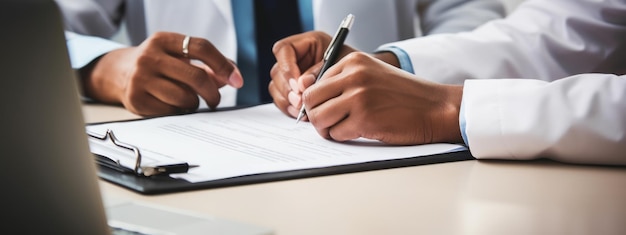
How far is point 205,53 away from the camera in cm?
112

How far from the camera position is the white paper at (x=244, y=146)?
0.74 m

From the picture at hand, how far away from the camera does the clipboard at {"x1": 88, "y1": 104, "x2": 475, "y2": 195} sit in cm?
65

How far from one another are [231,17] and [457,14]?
472 mm

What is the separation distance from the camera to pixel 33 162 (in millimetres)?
347

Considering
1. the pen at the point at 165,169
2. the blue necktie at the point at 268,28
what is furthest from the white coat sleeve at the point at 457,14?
the pen at the point at 165,169

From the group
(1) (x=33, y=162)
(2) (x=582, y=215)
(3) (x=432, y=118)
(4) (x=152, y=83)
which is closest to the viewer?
(1) (x=33, y=162)

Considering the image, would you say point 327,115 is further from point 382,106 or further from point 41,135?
point 41,135

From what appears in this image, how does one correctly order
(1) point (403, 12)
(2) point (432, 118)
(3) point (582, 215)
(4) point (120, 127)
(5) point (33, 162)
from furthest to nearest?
(1) point (403, 12)
(4) point (120, 127)
(2) point (432, 118)
(3) point (582, 215)
(5) point (33, 162)

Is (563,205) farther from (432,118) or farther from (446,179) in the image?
(432,118)

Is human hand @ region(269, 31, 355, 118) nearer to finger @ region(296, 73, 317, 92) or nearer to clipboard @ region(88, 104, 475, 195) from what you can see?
finger @ region(296, 73, 317, 92)

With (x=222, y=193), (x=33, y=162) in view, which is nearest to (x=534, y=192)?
(x=222, y=193)

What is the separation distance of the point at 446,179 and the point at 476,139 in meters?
0.10

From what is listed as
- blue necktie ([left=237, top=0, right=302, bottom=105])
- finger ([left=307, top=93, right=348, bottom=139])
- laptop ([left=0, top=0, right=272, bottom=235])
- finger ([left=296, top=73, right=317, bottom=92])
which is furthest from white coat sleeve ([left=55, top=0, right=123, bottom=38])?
laptop ([left=0, top=0, right=272, bottom=235])

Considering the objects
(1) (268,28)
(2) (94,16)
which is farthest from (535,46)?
(2) (94,16)
